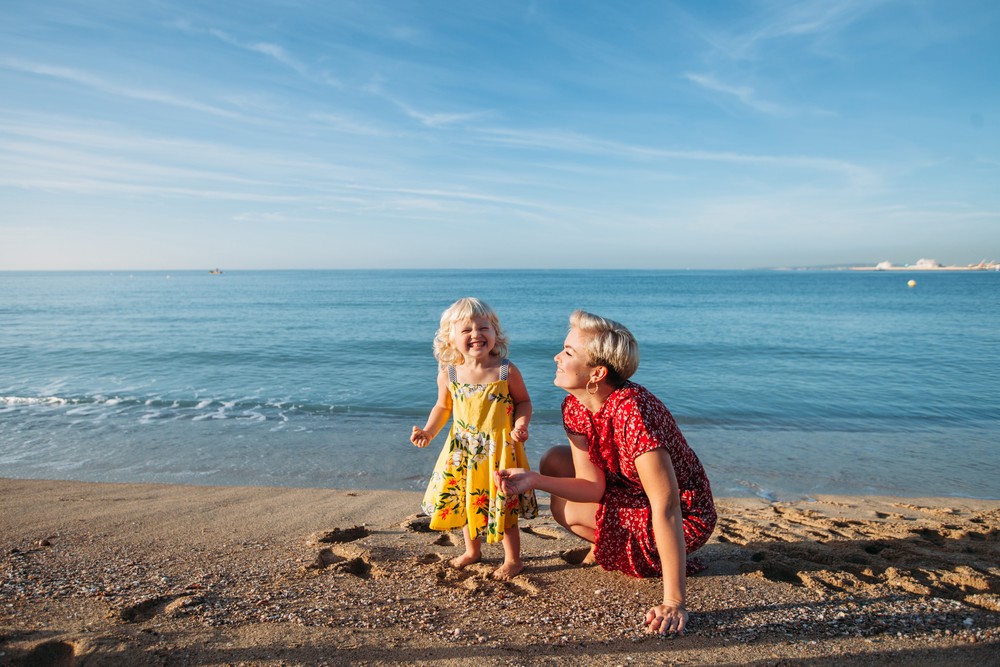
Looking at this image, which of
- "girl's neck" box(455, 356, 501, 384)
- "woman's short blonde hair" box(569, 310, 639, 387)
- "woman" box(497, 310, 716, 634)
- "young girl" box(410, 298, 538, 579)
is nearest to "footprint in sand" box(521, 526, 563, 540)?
"young girl" box(410, 298, 538, 579)

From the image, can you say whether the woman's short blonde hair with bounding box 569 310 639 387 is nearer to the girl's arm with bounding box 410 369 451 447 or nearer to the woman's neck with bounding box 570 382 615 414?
the woman's neck with bounding box 570 382 615 414

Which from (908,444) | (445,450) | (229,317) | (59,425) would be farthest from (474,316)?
(229,317)

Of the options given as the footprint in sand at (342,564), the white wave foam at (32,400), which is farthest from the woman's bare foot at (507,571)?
the white wave foam at (32,400)

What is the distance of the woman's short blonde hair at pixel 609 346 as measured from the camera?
10.1ft

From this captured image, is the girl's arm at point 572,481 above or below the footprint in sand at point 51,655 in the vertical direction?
above

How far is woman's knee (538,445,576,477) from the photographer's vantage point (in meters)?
3.49

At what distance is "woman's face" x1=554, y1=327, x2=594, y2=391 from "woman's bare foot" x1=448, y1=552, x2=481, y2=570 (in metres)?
1.40

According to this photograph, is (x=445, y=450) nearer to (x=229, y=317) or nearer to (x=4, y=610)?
(x=4, y=610)

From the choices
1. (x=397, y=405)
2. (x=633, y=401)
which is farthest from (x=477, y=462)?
(x=397, y=405)

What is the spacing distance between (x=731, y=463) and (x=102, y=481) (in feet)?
24.5

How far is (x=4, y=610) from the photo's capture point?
2.96 m

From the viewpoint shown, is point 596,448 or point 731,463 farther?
point 731,463

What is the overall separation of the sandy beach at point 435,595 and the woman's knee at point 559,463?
2.17 feet

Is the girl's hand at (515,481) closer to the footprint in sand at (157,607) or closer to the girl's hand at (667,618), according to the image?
the girl's hand at (667,618)
